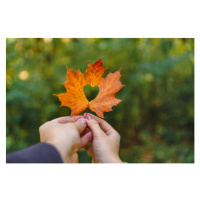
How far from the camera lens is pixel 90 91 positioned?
2834 millimetres

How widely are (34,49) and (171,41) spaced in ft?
6.49

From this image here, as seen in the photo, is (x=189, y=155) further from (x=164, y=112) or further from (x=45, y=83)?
(x=45, y=83)

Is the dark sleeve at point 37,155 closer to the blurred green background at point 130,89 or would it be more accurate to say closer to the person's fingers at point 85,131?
the person's fingers at point 85,131

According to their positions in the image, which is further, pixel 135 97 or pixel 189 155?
pixel 135 97

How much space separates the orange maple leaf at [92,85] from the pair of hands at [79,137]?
0.11m

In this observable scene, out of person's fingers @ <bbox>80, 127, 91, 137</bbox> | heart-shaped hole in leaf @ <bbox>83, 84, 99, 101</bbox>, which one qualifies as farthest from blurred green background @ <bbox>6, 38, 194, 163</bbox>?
person's fingers @ <bbox>80, 127, 91, 137</bbox>

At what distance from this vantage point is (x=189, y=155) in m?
2.85

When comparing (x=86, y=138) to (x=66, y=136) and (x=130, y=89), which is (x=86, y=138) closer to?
(x=66, y=136)

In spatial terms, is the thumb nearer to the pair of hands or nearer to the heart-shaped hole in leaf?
the pair of hands

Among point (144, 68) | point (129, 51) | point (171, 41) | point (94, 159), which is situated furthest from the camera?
point (171, 41)

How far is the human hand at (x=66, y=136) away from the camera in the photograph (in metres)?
1.04

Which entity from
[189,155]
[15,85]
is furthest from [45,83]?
[189,155]

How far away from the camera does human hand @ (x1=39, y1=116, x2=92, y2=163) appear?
1045mm

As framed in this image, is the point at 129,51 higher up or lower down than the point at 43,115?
higher up
